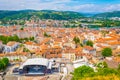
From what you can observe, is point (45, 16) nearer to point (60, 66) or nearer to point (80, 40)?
point (80, 40)

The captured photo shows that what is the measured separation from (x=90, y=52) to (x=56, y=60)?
5907 millimetres

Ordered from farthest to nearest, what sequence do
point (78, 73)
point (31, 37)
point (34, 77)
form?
point (31, 37) < point (34, 77) < point (78, 73)

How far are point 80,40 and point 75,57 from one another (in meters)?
14.6

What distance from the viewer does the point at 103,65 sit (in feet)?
79.5

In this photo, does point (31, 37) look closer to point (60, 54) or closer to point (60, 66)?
point (60, 54)

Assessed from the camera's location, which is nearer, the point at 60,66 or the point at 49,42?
the point at 60,66

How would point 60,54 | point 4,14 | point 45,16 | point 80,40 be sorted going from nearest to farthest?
point 60,54 → point 80,40 → point 45,16 → point 4,14

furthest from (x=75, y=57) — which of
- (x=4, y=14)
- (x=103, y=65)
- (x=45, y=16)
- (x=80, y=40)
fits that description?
(x=4, y=14)

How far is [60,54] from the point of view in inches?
1222

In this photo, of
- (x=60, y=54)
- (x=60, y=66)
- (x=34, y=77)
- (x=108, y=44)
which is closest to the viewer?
(x=34, y=77)

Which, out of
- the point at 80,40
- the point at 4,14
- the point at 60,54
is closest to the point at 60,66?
the point at 60,54

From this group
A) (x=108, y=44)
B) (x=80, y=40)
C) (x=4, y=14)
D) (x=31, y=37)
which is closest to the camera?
(x=108, y=44)

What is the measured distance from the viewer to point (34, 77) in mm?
23484

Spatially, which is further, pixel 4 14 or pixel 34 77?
pixel 4 14
